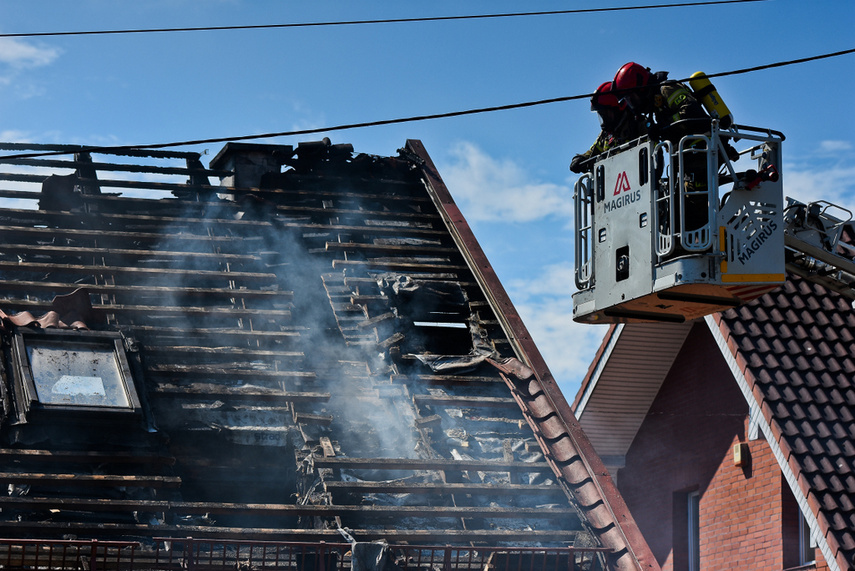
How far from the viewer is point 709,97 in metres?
9.59

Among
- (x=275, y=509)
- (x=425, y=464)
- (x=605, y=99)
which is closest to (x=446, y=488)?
(x=425, y=464)

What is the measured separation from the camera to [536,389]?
12.4 m

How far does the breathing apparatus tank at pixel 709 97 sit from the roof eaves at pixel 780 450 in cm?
388

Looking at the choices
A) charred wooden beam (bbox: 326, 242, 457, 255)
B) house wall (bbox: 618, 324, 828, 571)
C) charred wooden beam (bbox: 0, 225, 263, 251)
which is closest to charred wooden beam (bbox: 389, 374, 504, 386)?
charred wooden beam (bbox: 326, 242, 457, 255)

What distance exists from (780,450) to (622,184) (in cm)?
384

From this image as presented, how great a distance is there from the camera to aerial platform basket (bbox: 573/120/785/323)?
903 centimetres

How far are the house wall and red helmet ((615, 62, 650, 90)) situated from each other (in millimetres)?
5465

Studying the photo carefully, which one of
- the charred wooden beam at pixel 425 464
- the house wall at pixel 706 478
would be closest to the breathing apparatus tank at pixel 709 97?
the charred wooden beam at pixel 425 464

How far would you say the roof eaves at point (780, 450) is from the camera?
11.0m

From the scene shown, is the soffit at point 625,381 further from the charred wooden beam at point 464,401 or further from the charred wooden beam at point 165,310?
the charred wooden beam at point 165,310

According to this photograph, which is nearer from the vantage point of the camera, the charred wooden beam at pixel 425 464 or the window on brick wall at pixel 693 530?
the charred wooden beam at pixel 425 464

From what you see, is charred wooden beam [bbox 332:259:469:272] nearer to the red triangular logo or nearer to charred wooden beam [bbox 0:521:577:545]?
charred wooden beam [bbox 0:521:577:545]

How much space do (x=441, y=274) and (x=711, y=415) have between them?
389 centimetres

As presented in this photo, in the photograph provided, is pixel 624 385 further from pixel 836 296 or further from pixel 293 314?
pixel 293 314
